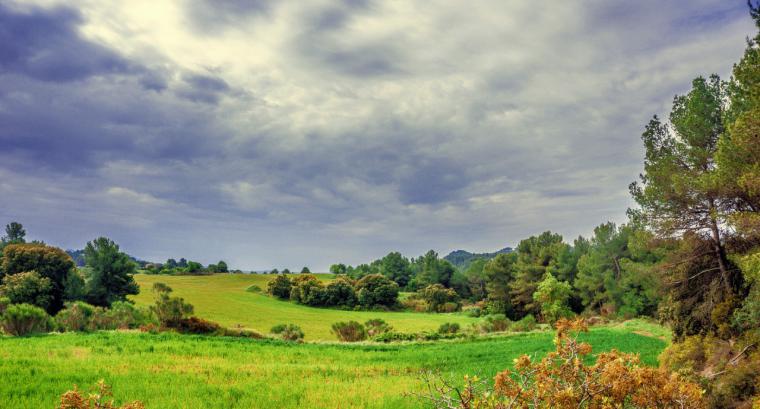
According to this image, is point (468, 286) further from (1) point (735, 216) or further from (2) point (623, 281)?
(1) point (735, 216)

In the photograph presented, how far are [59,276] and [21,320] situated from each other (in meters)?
29.2

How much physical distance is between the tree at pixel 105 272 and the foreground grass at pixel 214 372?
3707 centimetres

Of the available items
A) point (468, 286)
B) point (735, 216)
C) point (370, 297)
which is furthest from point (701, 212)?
point (468, 286)

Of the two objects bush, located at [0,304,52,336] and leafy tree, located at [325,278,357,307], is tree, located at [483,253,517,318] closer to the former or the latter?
leafy tree, located at [325,278,357,307]

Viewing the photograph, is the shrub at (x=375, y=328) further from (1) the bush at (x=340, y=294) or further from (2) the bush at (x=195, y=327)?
(1) the bush at (x=340, y=294)

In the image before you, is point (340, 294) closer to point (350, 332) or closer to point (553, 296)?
point (553, 296)

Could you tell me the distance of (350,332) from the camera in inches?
1729

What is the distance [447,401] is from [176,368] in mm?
16293

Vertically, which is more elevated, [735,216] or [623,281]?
[735,216]

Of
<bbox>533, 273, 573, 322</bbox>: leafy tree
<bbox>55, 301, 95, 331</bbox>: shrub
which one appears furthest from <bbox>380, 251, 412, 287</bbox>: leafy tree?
<bbox>55, 301, 95, 331</bbox>: shrub

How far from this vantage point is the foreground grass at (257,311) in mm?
58500

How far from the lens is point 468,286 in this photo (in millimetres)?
112625

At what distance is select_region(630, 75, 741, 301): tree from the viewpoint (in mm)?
19828

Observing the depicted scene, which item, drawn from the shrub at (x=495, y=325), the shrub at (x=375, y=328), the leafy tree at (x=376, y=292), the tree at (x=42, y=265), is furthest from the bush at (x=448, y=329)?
the tree at (x=42, y=265)
